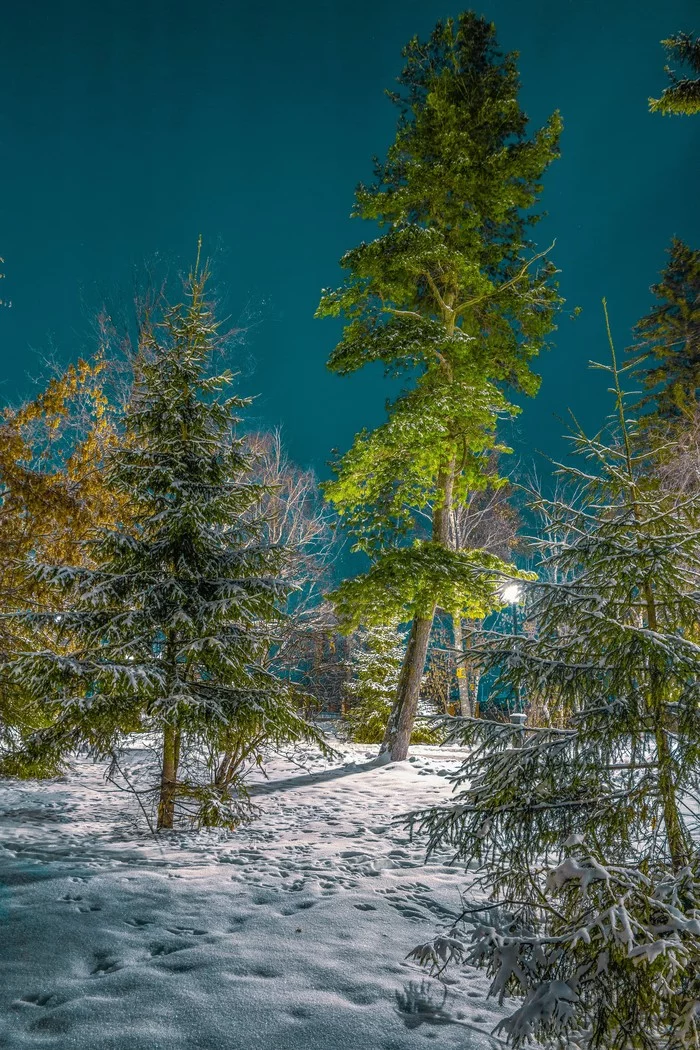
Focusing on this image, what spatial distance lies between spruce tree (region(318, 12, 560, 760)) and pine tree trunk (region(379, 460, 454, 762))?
1.0 inches

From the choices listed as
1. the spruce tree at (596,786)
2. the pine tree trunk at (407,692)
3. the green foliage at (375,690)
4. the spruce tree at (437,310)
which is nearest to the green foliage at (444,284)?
the spruce tree at (437,310)

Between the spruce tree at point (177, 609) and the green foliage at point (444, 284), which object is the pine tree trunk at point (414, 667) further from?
the spruce tree at point (177, 609)

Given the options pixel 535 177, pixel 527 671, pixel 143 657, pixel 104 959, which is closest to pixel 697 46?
pixel 535 177

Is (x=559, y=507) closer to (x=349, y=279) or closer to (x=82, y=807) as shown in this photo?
(x=82, y=807)

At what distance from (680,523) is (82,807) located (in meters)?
7.33

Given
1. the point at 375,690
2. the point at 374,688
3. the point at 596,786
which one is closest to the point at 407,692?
the point at 374,688

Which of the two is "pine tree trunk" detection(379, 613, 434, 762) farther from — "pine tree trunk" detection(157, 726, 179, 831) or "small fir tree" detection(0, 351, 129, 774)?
"small fir tree" detection(0, 351, 129, 774)

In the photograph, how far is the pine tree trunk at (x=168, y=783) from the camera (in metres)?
5.70

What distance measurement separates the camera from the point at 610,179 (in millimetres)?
176125

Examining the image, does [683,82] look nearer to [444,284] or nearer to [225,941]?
[444,284]

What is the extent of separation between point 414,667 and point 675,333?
540 inches

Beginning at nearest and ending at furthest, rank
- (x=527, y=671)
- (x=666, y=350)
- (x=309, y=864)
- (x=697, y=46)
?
(x=527, y=671), (x=309, y=864), (x=697, y=46), (x=666, y=350)

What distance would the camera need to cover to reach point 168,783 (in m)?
5.65

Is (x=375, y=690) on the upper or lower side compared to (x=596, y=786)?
lower
